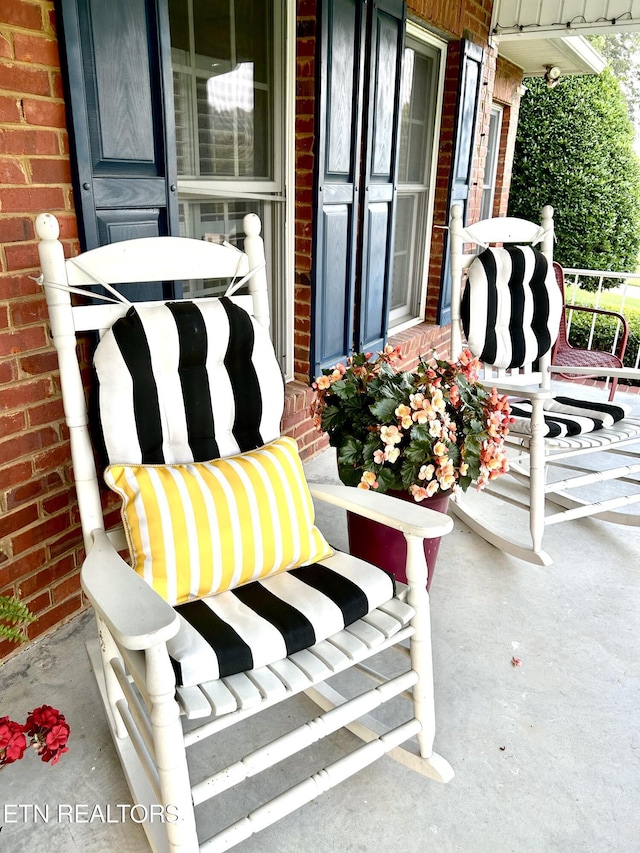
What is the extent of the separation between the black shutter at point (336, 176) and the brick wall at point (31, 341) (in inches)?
48.9

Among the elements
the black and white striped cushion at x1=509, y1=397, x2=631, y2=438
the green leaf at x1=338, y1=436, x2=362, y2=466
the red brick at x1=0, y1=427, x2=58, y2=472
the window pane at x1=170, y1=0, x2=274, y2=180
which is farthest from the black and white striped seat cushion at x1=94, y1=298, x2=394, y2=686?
the black and white striped cushion at x1=509, y1=397, x2=631, y2=438

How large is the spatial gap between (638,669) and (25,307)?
197 centimetres

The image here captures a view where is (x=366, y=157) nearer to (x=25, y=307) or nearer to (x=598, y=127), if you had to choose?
(x=25, y=307)

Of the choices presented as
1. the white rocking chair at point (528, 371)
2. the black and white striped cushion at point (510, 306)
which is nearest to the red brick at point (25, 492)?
the white rocking chair at point (528, 371)

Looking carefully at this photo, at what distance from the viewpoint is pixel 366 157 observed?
9.63ft

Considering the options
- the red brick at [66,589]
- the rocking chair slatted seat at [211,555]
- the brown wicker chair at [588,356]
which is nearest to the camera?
the rocking chair slatted seat at [211,555]

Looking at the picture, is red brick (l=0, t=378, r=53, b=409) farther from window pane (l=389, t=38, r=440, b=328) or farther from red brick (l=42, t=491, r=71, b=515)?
window pane (l=389, t=38, r=440, b=328)

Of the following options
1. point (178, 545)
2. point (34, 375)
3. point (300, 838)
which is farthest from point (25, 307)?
point (300, 838)

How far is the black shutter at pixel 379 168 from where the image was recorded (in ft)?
9.30

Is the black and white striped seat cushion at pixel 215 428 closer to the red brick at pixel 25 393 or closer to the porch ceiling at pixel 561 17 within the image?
the red brick at pixel 25 393

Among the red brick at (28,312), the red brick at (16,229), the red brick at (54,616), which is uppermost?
the red brick at (16,229)

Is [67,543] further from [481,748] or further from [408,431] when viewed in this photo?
[481,748]

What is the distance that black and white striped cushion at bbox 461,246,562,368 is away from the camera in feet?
8.23

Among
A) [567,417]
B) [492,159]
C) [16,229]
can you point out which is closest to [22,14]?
[16,229]
